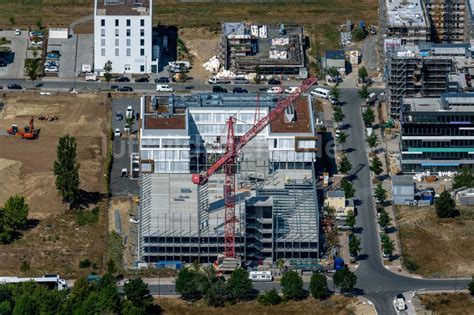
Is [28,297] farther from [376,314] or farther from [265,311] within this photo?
[376,314]

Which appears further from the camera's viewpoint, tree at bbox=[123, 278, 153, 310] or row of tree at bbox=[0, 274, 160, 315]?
tree at bbox=[123, 278, 153, 310]

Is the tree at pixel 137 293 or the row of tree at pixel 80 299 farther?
the tree at pixel 137 293

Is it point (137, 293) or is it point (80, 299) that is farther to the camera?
point (137, 293)

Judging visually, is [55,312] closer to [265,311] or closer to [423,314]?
[265,311]

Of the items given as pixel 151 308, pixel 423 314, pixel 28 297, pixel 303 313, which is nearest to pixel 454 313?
pixel 423 314

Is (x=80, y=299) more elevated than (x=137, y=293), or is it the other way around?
(x=137, y=293)
